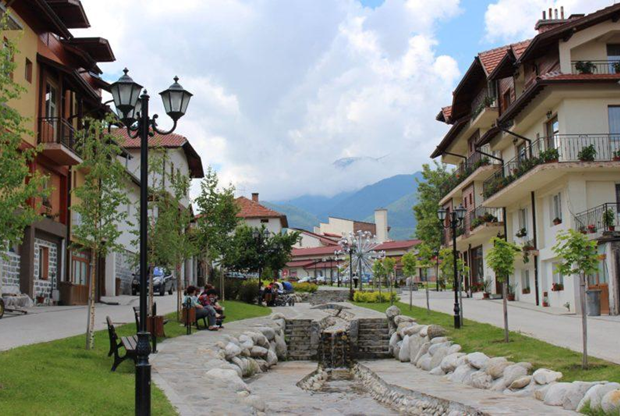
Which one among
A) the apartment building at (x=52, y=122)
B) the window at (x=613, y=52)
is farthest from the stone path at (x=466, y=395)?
the window at (x=613, y=52)

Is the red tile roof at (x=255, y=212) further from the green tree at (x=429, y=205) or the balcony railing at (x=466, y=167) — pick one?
the balcony railing at (x=466, y=167)

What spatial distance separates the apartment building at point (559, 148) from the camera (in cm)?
2730

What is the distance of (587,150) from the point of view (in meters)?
27.1

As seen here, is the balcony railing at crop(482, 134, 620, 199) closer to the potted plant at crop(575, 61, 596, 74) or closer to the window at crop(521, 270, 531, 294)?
the potted plant at crop(575, 61, 596, 74)

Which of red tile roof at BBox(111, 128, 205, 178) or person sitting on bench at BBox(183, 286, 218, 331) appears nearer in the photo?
person sitting on bench at BBox(183, 286, 218, 331)

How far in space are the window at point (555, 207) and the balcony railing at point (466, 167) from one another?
376 inches

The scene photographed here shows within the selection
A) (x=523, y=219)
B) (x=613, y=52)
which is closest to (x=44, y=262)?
(x=523, y=219)

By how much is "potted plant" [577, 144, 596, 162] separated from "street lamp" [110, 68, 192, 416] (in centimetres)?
2038

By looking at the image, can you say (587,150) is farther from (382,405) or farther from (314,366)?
(382,405)

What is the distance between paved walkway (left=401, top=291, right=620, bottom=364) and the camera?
51.6 feet

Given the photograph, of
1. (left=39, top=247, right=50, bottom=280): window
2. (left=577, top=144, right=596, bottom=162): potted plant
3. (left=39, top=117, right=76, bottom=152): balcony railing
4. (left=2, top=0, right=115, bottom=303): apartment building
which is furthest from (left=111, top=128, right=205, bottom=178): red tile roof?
(left=577, top=144, right=596, bottom=162): potted plant

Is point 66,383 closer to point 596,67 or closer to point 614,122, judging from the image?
point 614,122

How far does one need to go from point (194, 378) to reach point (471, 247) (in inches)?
1425

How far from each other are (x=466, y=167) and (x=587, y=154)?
18004mm
